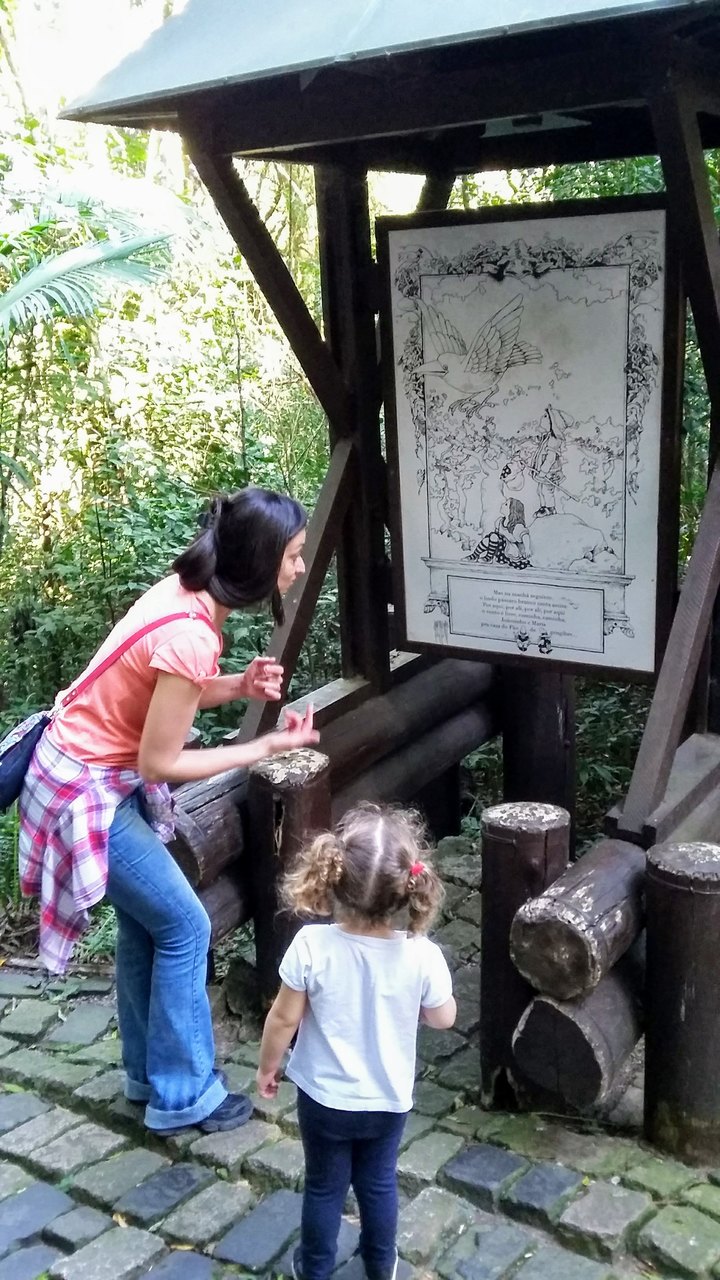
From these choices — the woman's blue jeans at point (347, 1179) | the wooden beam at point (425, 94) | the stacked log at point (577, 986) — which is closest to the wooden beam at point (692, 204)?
the wooden beam at point (425, 94)

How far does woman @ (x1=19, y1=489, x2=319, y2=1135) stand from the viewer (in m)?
2.75

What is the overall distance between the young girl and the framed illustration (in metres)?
1.77

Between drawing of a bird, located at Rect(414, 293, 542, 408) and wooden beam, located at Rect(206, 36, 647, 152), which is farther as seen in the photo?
drawing of a bird, located at Rect(414, 293, 542, 408)

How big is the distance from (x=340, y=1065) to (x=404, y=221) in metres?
2.90

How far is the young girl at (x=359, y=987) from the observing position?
2.21 m

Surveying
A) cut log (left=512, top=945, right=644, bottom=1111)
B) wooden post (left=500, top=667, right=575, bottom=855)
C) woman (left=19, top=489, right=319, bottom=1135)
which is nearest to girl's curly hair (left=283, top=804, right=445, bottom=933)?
woman (left=19, top=489, right=319, bottom=1135)

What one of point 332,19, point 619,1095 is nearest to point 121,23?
point 332,19

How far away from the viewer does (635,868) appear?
3.19 m

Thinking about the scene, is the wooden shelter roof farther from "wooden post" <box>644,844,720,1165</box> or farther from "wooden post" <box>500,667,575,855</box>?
"wooden post" <box>500,667,575,855</box>

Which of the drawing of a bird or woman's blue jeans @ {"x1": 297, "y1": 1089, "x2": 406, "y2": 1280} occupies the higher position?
the drawing of a bird

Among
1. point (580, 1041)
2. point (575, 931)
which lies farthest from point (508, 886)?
point (580, 1041)

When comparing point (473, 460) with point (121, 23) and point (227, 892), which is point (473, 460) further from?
point (121, 23)

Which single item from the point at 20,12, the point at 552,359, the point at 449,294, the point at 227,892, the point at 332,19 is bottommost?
the point at 227,892

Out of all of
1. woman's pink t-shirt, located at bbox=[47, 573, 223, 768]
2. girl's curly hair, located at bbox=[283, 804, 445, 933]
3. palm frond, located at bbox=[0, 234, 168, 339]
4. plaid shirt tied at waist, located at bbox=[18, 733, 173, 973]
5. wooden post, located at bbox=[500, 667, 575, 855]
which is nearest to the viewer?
girl's curly hair, located at bbox=[283, 804, 445, 933]
